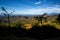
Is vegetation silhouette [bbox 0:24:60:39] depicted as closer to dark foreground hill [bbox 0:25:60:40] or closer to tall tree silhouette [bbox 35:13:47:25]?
dark foreground hill [bbox 0:25:60:40]

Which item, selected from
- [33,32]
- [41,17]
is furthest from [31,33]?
[41,17]

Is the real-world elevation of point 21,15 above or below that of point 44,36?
above

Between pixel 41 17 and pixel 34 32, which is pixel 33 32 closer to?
pixel 34 32

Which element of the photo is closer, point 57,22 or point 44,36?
point 44,36

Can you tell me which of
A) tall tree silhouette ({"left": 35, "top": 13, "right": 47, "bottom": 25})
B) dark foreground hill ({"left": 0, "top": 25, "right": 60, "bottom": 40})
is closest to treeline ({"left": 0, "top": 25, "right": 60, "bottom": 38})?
dark foreground hill ({"left": 0, "top": 25, "right": 60, "bottom": 40})

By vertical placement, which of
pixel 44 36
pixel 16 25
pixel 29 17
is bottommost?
pixel 44 36

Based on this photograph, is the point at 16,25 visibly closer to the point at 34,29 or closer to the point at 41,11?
the point at 34,29

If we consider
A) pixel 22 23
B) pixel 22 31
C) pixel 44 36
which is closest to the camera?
pixel 44 36

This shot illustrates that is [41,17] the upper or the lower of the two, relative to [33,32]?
upper

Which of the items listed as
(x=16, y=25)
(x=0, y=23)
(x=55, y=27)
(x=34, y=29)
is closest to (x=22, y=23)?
(x=16, y=25)
